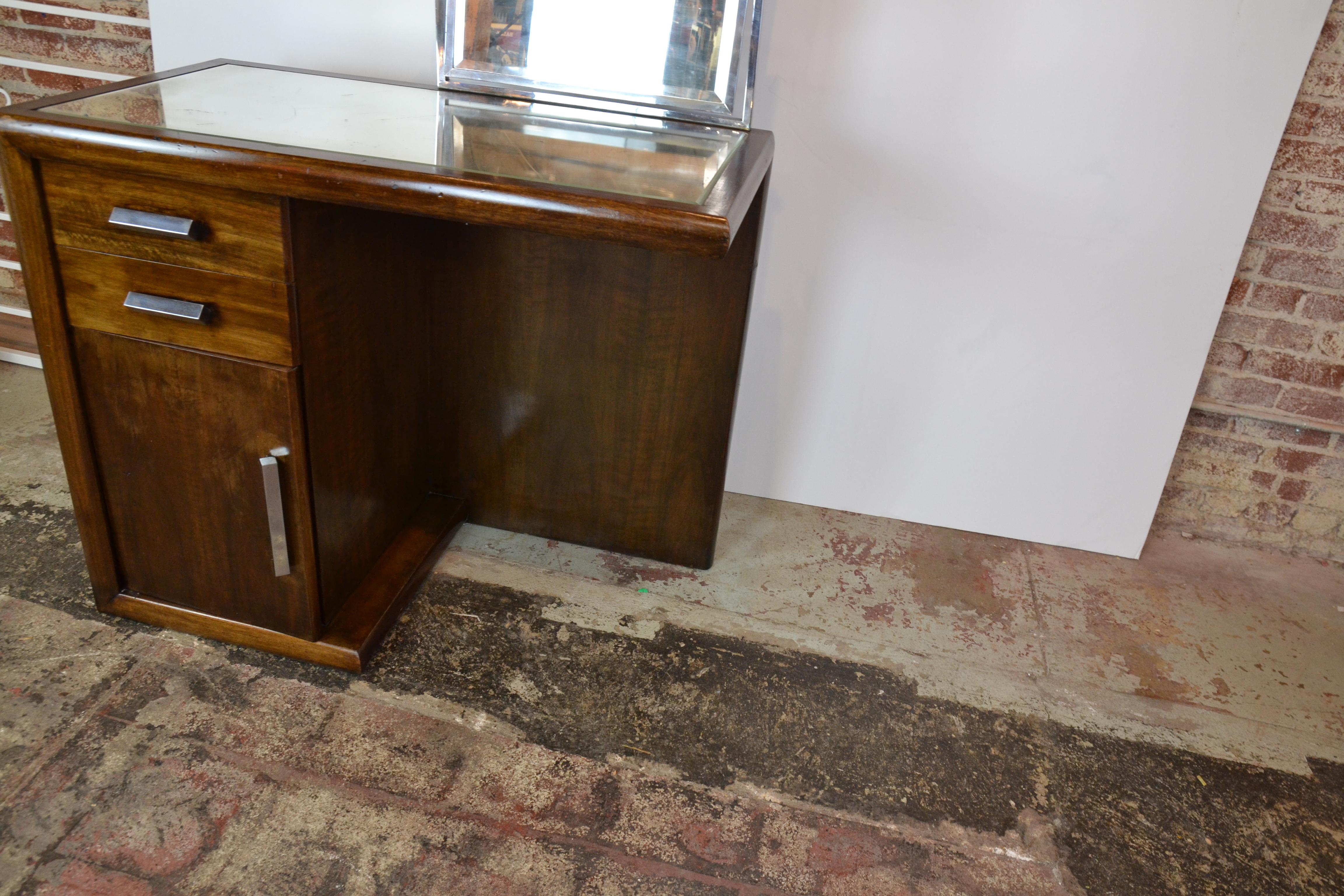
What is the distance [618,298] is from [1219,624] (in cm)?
157

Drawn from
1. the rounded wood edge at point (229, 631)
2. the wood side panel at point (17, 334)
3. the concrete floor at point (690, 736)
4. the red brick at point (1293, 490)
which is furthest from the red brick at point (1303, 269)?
the wood side panel at point (17, 334)

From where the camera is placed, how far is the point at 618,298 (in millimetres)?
1923

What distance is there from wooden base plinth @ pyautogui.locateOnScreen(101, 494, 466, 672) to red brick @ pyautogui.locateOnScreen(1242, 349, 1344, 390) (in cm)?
202

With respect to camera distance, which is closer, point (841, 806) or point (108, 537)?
point (841, 806)

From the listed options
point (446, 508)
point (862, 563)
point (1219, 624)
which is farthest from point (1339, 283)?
point (446, 508)

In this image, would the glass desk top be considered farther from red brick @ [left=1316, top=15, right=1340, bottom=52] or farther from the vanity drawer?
red brick @ [left=1316, top=15, right=1340, bottom=52]

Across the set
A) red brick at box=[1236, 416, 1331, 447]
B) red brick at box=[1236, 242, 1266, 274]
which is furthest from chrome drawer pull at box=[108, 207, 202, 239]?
red brick at box=[1236, 416, 1331, 447]

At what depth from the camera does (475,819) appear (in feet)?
Result: 4.96

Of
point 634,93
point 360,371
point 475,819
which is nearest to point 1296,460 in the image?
point 634,93

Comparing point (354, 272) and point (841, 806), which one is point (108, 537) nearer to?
point (354, 272)

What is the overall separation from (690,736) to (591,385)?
0.77 metres

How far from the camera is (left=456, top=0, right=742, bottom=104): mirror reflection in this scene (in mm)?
1781

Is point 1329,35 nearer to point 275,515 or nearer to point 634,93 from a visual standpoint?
point 634,93

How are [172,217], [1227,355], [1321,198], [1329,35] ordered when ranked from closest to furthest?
1. [172,217]
2. [1329,35]
3. [1321,198]
4. [1227,355]
